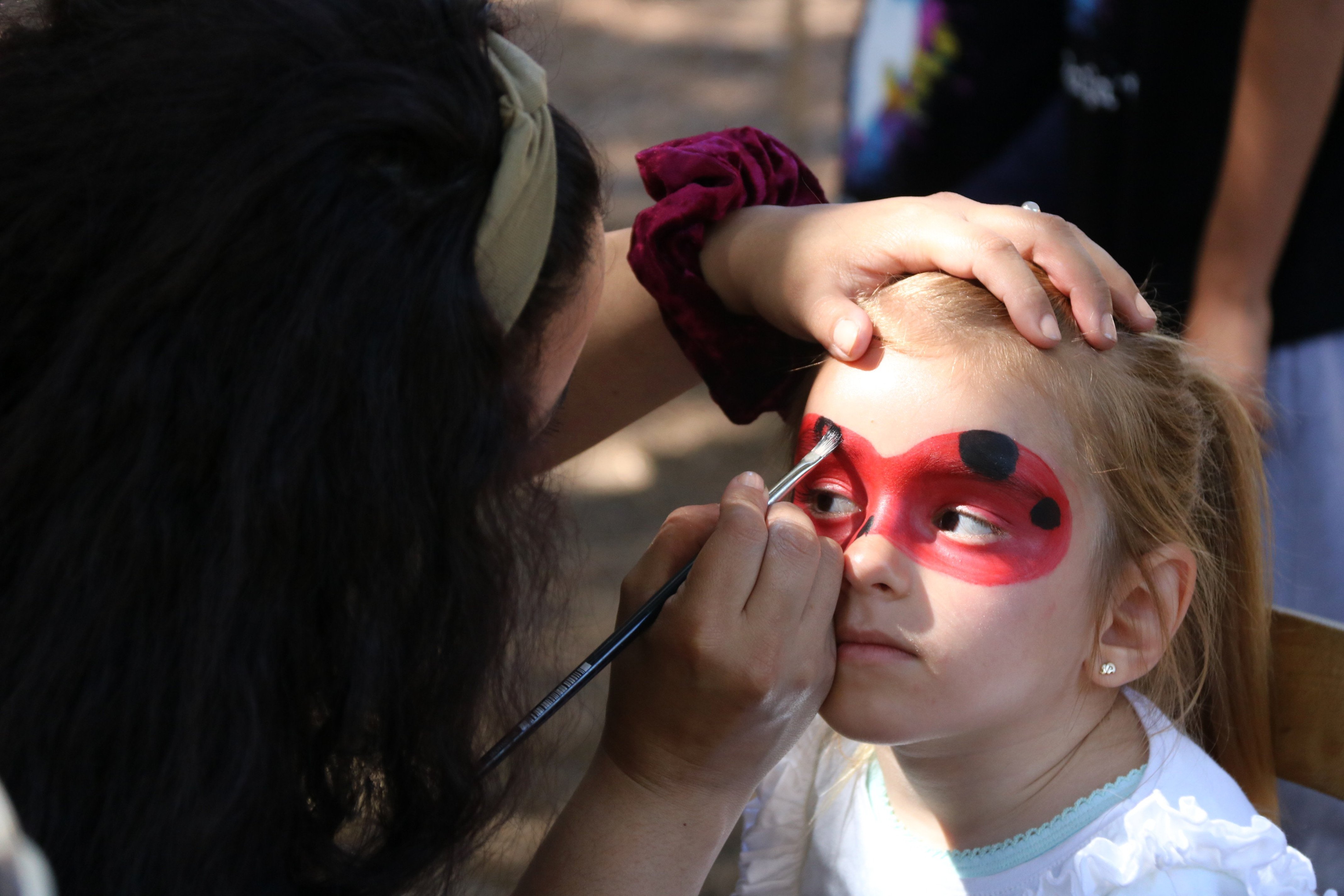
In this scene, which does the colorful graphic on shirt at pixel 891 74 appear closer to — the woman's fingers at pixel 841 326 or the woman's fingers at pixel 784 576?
the woman's fingers at pixel 841 326

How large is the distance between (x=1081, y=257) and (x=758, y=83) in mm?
2597

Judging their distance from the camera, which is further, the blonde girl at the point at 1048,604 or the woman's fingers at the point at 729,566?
the blonde girl at the point at 1048,604

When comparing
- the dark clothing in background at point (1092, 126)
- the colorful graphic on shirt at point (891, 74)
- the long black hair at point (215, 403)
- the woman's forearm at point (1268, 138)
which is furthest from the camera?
the colorful graphic on shirt at point (891, 74)

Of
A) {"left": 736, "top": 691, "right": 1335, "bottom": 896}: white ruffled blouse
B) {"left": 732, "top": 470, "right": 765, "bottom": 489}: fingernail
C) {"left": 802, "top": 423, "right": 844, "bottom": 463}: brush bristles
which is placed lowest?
{"left": 736, "top": 691, "right": 1335, "bottom": 896}: white ruffled blouse

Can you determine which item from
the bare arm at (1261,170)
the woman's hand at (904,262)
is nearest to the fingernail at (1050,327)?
the woman's hand at (904,262)

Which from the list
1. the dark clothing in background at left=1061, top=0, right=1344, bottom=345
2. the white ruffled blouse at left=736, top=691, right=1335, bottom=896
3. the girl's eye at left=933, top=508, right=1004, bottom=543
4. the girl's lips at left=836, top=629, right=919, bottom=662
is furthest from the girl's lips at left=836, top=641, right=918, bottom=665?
the dark clothing in background at left=1061, top=0, right=1344, bottom=345

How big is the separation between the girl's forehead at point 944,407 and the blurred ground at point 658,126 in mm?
794

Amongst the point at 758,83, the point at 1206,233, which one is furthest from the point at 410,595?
the point at 758,83

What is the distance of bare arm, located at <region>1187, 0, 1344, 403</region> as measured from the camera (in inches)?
48.8

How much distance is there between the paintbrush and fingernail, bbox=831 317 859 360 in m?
0.14

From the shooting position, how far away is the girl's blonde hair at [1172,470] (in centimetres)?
91

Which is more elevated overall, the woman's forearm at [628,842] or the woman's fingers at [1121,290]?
the woman's fingers at [1121,290]

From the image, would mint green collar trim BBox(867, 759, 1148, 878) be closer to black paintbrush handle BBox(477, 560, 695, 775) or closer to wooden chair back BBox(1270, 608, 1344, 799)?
wooden chair back BBox(1270, 608, 1344, 799)

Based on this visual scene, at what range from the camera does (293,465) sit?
2.04 feet
